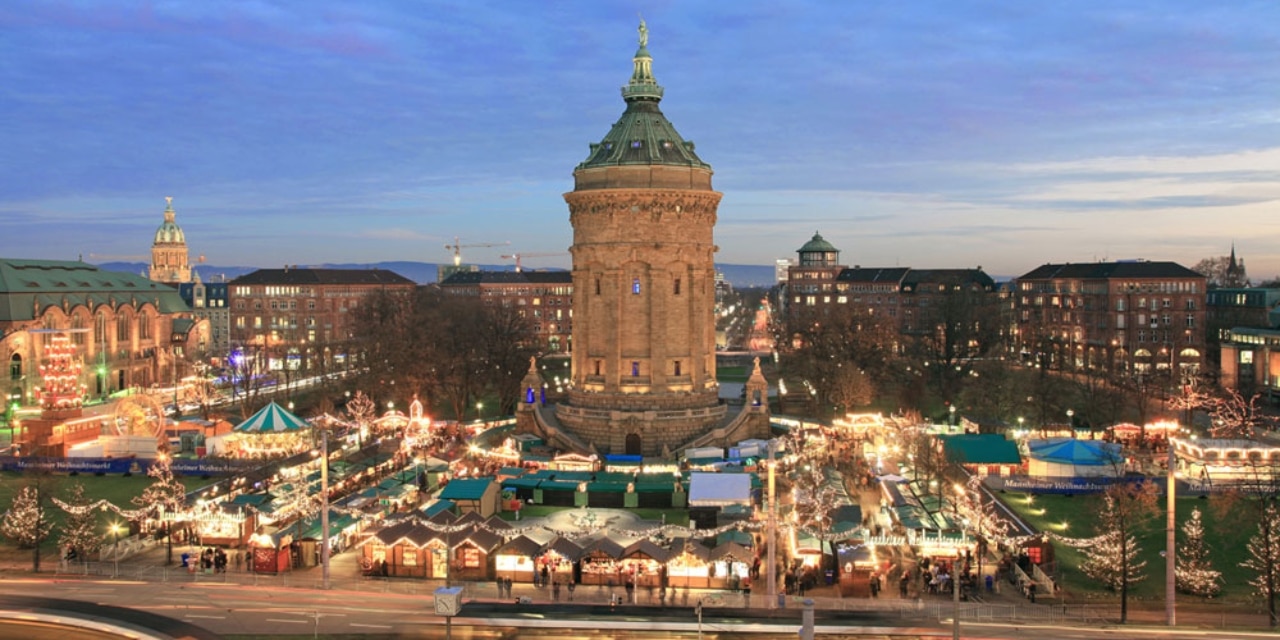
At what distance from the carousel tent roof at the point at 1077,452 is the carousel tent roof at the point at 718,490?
71.7ft

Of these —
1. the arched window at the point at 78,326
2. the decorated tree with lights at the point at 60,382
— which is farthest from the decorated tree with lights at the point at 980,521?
the arched window at the point at 78,326

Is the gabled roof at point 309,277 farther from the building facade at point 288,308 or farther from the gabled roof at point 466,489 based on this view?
the gabled roof at point 466,489

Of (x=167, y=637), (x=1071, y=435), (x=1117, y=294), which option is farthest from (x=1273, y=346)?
(x=167, y=637)

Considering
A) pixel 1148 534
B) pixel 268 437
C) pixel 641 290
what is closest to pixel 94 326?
pixel 268 437

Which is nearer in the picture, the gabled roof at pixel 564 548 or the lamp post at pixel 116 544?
the gabled roof at pixel 564 548

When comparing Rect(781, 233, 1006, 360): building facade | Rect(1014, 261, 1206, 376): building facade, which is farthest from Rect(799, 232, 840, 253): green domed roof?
Rect(1014, 261, 1206, 376): building facade

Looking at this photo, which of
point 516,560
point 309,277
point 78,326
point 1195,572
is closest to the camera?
point 1195,572

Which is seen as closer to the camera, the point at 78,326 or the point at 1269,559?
the point at 1269,559

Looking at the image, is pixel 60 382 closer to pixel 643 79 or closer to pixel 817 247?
pixel 643 79

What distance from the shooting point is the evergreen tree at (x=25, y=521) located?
46.5 metres

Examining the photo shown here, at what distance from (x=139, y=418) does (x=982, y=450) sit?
59.0 meters

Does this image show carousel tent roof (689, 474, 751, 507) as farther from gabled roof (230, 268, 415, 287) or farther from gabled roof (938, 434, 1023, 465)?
gabled roof (230, 268, 415, 287)

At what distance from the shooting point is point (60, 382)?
234 feet

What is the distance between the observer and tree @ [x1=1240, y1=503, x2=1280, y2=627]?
123ft
